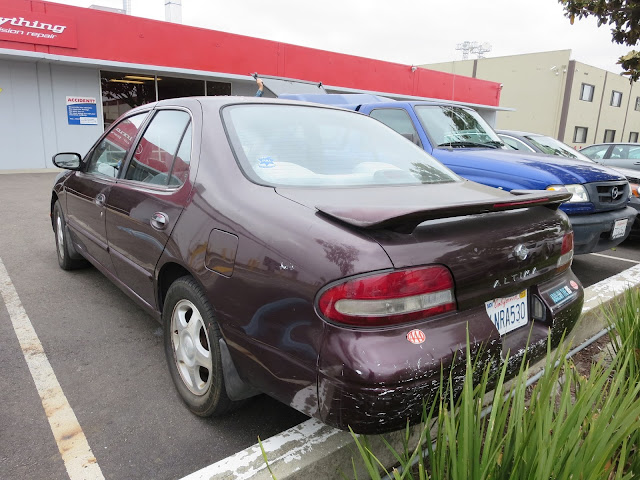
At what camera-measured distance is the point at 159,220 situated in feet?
8.23

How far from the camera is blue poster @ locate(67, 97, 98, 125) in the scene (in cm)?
1360

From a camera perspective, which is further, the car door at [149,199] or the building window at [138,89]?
the building window at [138,89]

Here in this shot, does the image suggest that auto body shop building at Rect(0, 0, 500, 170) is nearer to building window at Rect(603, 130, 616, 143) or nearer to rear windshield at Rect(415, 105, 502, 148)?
rear windshield at Rect(415, 105, 502, 148)

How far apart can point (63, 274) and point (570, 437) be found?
459 cm

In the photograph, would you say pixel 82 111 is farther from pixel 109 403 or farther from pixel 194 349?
pixel 194 349

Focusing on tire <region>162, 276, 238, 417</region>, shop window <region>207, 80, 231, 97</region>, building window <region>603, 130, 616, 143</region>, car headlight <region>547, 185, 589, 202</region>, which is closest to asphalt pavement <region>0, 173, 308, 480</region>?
tire <region>162, 276, 238, 417</region>

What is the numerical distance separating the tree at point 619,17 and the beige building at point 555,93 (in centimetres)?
2973

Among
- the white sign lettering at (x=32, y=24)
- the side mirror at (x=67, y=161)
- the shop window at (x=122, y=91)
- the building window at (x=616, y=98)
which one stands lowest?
the side mirror at (x=67, y=161)

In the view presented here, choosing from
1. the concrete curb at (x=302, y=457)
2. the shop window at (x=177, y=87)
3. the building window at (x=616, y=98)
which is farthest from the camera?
the building window at (x=616, y=98)

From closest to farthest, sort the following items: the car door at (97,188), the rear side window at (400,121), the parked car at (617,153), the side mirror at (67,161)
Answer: the car door at (97,188)
the side mirror at (67,161)
the rear side window at (400,121)
the parked car at (617,153)

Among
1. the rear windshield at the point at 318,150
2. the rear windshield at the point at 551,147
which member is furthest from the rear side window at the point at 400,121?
the rear windshield at the point at 551,147

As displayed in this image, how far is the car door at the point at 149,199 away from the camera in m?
2.50

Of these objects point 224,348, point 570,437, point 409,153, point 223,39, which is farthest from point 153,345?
point 223,39

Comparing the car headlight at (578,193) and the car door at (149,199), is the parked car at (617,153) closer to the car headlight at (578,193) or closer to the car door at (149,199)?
the car headlight at (578,193)
